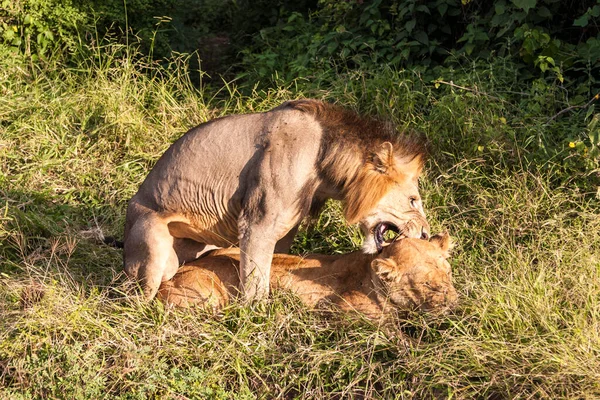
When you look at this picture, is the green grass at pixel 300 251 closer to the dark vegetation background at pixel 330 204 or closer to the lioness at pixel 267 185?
the dark vegetation background at pixel 330 204

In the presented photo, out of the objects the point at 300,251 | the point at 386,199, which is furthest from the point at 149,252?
the point at 386,199

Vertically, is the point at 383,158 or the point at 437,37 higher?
the point at 383,158

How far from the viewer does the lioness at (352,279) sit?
5.24 m

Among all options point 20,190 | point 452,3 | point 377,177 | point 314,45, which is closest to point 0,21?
point 20,190

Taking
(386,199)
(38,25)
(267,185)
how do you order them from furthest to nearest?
(38,25)
(386,199)
(267,185)

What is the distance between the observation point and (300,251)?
666 cm

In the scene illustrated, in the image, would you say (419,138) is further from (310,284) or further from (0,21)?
(0,21)

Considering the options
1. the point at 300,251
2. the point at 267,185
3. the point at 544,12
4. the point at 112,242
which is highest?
the point at 267,185

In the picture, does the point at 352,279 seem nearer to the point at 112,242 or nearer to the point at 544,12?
the point at 112,242

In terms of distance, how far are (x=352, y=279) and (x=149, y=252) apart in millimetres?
1296

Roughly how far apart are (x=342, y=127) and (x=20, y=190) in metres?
3.11

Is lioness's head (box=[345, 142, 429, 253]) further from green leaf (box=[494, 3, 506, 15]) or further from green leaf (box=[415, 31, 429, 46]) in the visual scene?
green leaf (box=[415, 31, 429, 46])

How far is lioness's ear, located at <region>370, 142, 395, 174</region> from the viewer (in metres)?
5.45

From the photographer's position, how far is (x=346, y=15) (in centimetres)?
875
